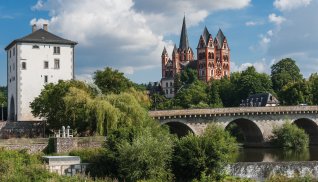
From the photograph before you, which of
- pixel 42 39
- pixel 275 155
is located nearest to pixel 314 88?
pixel 275 155

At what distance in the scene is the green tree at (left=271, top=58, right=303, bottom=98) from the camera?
115825 millimetres

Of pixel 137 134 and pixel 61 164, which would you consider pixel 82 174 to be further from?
pixel 137 134

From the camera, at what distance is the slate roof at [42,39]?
52.4 m

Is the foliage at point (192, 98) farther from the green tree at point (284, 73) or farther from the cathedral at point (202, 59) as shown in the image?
the cathedral at point (202, 59)

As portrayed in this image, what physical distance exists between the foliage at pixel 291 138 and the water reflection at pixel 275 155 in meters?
1.22

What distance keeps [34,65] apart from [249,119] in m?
28.9

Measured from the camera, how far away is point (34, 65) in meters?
52.8

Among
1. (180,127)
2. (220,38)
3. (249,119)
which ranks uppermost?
(220,38)

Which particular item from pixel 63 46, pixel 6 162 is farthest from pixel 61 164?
pixel 63 46

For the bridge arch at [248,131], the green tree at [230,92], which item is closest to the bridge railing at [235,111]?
the bridge arch at [248,131]

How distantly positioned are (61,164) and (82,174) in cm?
161

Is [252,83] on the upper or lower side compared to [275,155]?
upper

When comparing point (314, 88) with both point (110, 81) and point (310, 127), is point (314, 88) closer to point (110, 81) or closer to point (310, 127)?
point (310, 127)

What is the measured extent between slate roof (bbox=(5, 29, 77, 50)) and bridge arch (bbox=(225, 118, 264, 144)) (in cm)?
2568
